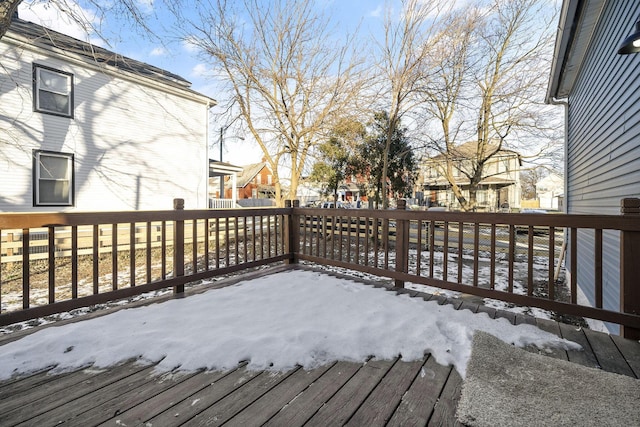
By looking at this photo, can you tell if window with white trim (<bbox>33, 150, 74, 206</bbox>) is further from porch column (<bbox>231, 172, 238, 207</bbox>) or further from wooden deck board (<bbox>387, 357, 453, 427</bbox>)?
wooden deck board (<bbox>387, 357, 453, 427</bbox>)

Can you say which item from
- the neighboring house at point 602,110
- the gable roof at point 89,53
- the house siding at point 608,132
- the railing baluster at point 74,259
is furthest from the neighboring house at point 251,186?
the railing baluster at point 74,259

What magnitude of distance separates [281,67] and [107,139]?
17.6 feet

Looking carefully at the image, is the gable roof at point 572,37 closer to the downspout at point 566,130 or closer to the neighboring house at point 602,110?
the neighboring house at point 602,110

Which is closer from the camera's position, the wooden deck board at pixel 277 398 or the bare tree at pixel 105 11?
the wooden deck board at pixel 277 398

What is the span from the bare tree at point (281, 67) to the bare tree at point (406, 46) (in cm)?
112

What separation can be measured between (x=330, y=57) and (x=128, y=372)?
9566 mm

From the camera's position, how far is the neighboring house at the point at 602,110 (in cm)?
287

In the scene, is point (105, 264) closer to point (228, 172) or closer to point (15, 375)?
point (15, 375)

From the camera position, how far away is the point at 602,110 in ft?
12.1

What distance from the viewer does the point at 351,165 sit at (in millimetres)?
12586

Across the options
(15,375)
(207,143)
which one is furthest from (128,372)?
(207,143)

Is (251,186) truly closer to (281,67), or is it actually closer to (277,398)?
(281,67)

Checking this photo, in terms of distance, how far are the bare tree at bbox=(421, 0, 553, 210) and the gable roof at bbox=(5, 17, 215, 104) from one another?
7967 mm

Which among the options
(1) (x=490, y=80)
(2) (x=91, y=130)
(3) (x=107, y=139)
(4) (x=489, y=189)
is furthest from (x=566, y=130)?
(4) (x=489, y=189)
